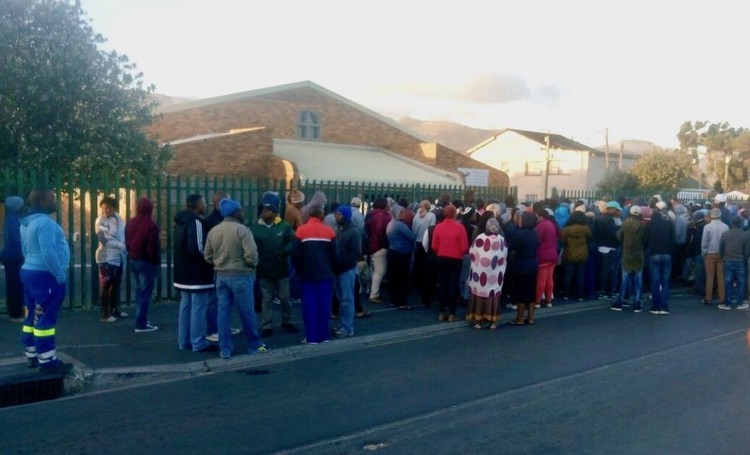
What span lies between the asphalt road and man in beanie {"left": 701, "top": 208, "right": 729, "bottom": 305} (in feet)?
13.9

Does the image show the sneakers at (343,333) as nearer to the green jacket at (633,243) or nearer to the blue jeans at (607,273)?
the green jacket at (633,243)

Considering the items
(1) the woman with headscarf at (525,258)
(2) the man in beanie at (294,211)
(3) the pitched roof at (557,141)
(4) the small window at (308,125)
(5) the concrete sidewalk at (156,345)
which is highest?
(3) the pitched roof at (557,141)

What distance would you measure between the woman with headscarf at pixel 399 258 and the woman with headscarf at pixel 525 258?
1.89 meters

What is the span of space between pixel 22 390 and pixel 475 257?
6.43m

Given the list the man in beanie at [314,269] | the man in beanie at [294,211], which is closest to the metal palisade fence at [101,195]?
the man in beanie at [294,211]

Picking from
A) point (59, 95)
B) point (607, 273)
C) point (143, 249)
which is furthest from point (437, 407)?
point (59, 95)

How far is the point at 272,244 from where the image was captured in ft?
31.4

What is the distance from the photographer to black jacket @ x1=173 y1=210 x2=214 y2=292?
8914 mm

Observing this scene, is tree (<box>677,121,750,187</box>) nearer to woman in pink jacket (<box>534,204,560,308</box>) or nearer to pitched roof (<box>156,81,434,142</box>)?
pitched roof (<box>156,81,434,142</box>)

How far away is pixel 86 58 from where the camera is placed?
17.8 m

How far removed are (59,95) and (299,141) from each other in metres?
14.7

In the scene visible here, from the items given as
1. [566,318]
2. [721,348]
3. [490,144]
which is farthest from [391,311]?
[490,144]

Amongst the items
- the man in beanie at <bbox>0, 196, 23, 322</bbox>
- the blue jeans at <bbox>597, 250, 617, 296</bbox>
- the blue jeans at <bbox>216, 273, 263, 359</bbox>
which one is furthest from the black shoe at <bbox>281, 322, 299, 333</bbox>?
the blue jeans at <bbox>597, 250, 617, 296</bbox>

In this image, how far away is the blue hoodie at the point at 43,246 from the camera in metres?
7.67
